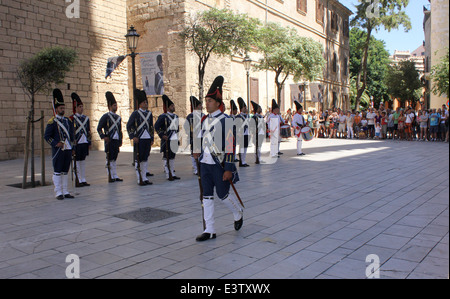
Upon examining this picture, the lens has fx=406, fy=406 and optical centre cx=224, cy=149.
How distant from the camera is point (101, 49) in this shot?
1859 centimetres

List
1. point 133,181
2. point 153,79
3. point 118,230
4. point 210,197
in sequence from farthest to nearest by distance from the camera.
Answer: point 153,79 < point 133,181 < point 118,230 < point 210,197

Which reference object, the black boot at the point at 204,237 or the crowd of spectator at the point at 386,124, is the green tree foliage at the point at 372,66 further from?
the black boot at the point at 204,237

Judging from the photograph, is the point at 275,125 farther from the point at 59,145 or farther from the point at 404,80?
the point at 404,80

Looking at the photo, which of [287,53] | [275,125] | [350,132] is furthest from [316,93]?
[275,125]

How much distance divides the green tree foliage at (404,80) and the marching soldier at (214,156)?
120 ft

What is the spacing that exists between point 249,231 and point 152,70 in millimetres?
11876

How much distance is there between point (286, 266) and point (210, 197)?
1441 mm

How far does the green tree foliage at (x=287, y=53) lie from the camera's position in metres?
21.2

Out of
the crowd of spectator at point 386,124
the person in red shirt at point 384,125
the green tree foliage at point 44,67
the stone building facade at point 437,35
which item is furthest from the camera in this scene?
the person in red shirt at point 384,125

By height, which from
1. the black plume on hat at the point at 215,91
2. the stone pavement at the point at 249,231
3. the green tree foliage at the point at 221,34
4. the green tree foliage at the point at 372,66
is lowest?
the stone pavement at the point at 249,231

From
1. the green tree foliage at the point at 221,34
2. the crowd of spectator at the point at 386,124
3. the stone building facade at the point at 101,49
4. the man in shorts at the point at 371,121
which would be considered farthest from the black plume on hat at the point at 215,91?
the man in shorts at the point at 371,121
